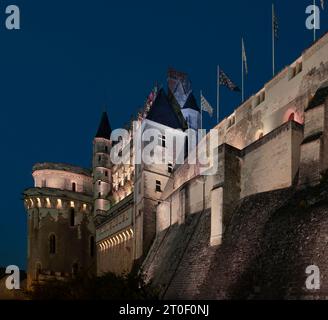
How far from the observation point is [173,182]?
46875 millimetres

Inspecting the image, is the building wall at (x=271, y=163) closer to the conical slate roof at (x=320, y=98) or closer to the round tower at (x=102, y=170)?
the conical slate roof at (x=320, y=98)

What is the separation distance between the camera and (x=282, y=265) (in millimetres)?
21016

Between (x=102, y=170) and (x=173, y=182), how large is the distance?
21741 millimetres

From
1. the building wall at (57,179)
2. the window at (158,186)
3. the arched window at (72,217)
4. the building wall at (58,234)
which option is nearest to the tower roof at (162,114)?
the window at (158,186)

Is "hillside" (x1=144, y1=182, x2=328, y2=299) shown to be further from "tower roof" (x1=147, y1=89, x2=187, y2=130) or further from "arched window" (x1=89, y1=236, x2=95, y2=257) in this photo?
"arched window" (x1=89, y1=236, x2=95, y2=257)

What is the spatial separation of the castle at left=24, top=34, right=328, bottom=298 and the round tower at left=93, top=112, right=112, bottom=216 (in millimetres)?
Answer: 137

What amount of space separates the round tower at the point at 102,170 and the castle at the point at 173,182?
14cm

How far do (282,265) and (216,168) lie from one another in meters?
10.9

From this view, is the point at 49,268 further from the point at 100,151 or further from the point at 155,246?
the point at 155,246

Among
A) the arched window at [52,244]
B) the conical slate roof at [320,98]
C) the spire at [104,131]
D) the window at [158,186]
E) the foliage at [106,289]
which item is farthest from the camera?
the spire at [104,131]

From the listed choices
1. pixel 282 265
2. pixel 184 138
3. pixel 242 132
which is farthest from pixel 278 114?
pixel 184 138

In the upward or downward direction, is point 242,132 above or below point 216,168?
above

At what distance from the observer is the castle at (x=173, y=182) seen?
26.8m

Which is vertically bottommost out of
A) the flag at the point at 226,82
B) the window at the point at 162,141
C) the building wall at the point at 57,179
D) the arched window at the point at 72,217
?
the arched window at the point at 72,217
